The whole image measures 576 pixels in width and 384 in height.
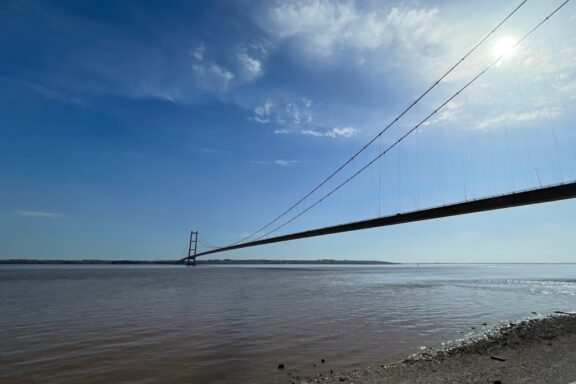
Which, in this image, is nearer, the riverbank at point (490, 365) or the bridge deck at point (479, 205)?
the riverbank at point (490, 365)

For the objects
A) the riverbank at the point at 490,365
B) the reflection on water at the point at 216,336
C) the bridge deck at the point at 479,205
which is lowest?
the reflection on water at the point at 216,336

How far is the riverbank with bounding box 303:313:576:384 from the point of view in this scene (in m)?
6.37

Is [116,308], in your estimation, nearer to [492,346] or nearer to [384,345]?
[384,345]

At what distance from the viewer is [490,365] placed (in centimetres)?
727

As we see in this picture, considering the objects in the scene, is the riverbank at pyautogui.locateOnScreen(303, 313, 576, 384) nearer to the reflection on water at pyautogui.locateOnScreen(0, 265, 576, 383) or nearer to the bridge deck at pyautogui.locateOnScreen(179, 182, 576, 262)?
the reflection on water at pyautogui.locateOnScreen(0, 265, 576, 383)

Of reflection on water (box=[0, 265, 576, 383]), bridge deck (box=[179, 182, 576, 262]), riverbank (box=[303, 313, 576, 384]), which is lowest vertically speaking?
reflection on water (box=[0, 265, 576, 383])

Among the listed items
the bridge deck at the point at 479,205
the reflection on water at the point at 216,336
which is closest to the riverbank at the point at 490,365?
the reflection on water at the point at 216,336

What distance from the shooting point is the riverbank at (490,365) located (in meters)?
6.37

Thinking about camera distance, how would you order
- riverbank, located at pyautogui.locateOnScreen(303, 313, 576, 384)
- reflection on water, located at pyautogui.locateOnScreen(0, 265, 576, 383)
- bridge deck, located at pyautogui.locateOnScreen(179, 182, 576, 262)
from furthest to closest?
1. bridge deck, located at pyautogui.locateOnScreen(179, 182, 576, 262)
2. reflection on water, located at pyautogui.locateOnScreen(0, 265, 576, 383)
3. riverbank, located at pyautogui.locateOnScreen(303, 313, 576, 384)

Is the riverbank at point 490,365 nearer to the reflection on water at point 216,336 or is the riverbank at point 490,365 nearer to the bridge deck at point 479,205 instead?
the reflection on water at point 216,336

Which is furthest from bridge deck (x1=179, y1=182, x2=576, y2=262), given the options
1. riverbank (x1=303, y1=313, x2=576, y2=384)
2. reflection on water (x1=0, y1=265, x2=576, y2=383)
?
riverbank (x1=303, y1=313, x2=576, y2=384)

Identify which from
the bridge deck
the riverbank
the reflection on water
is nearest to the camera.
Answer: the riverbank

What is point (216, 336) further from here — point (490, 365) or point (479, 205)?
point (479, 205)

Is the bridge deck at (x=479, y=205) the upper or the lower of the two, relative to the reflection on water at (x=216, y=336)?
upper
